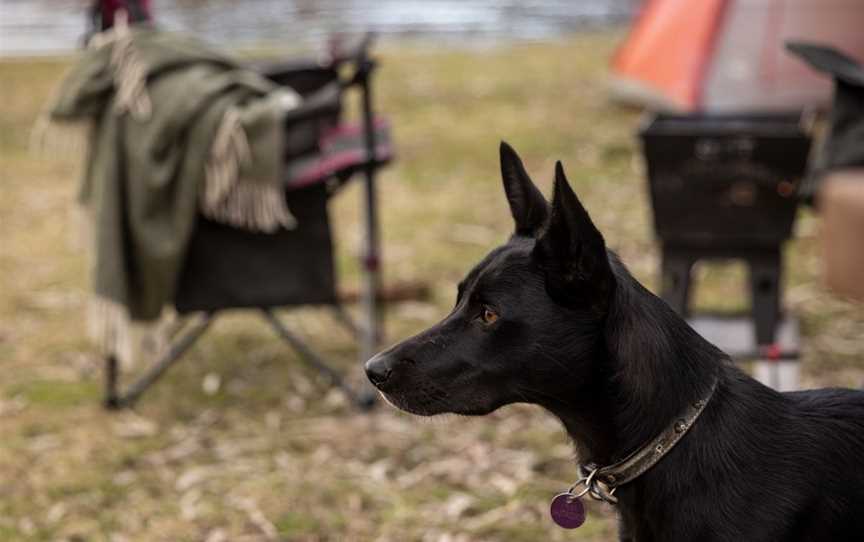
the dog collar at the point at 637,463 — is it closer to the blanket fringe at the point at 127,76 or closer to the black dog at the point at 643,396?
the black dog at the point at 643,396

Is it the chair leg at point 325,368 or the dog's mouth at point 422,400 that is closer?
the dog's mouth at point 422,400

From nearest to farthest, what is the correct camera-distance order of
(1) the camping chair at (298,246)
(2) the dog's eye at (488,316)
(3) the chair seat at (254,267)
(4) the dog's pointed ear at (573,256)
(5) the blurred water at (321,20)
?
1. (4) the dog's pointed ear at (573,256)
2. (2) the dog's eye at (488,316)
3. (1) the camping chair at (298,246)
4. (3) the chair seat at (254,267)
5. (5) the blurred water at (321,20)

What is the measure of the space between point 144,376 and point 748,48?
17.4 ft

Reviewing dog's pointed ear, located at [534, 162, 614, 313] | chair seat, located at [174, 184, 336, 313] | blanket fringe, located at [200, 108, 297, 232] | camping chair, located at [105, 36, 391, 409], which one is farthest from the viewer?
chair seat, located at [174, 184, 336, 313]

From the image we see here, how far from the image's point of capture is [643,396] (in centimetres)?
255

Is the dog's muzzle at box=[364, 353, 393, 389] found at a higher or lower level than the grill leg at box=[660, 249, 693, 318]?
higher

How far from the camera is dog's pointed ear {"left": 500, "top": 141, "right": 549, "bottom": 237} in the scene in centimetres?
280

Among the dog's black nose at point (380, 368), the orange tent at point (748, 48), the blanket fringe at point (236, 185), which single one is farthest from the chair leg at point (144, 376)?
the orange tent at point (748, 48)

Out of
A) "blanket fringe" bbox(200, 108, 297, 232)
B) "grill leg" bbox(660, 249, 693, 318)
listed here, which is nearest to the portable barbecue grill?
"grill leg" bbox(660, 249, 693, 318)

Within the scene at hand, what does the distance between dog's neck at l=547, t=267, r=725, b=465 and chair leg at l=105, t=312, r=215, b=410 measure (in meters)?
3.05

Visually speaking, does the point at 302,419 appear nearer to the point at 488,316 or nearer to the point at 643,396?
the point at 488,316

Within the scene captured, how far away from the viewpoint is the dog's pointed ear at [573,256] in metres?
2.48

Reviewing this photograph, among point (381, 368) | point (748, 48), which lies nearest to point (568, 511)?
point (381, 368)

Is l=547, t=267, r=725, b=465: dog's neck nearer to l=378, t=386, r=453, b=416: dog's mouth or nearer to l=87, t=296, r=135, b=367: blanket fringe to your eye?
l=378, t=386, r=453, b=416: dog's mouth
